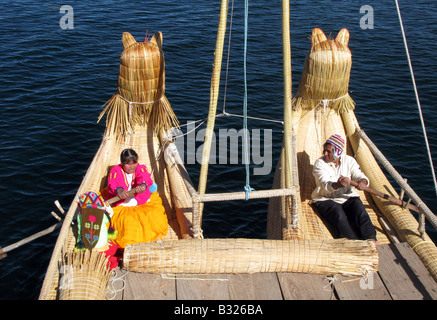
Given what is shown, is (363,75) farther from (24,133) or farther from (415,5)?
(24,133)

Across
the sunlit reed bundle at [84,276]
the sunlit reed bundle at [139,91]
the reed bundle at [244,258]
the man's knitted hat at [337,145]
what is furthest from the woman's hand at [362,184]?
the sunlit reed bundle at [84,276]

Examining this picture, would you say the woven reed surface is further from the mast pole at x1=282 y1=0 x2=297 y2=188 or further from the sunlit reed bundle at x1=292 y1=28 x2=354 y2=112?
the sunlit reed bundle at x1=292 y1=28 x2=354 y2=112

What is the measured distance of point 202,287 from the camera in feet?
13.2

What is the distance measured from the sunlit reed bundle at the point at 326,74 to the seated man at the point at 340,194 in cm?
134

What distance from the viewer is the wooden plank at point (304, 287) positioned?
13.1ft

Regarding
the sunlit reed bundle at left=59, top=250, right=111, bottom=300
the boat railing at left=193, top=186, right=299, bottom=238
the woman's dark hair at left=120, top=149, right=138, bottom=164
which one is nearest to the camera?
the sunlit reed bundle at left=59, top=250, right=111, bottom=300

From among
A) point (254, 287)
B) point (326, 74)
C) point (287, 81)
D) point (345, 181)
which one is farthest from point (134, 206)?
point (326, 74)

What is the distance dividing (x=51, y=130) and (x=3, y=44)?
5209mm

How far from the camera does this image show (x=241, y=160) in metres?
9.14

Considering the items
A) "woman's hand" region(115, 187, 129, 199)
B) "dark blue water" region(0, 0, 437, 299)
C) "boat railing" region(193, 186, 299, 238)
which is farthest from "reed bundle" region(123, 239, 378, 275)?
"dark blue water" region(0, 0, 437, 299)

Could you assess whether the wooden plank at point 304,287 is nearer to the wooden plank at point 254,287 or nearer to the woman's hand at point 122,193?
the wooden plank at point 254,287

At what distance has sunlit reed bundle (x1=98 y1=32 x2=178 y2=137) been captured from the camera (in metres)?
5.97

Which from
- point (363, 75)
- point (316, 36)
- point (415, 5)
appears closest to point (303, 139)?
point (316, 36)

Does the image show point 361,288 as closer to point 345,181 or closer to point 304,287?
point 304,287
